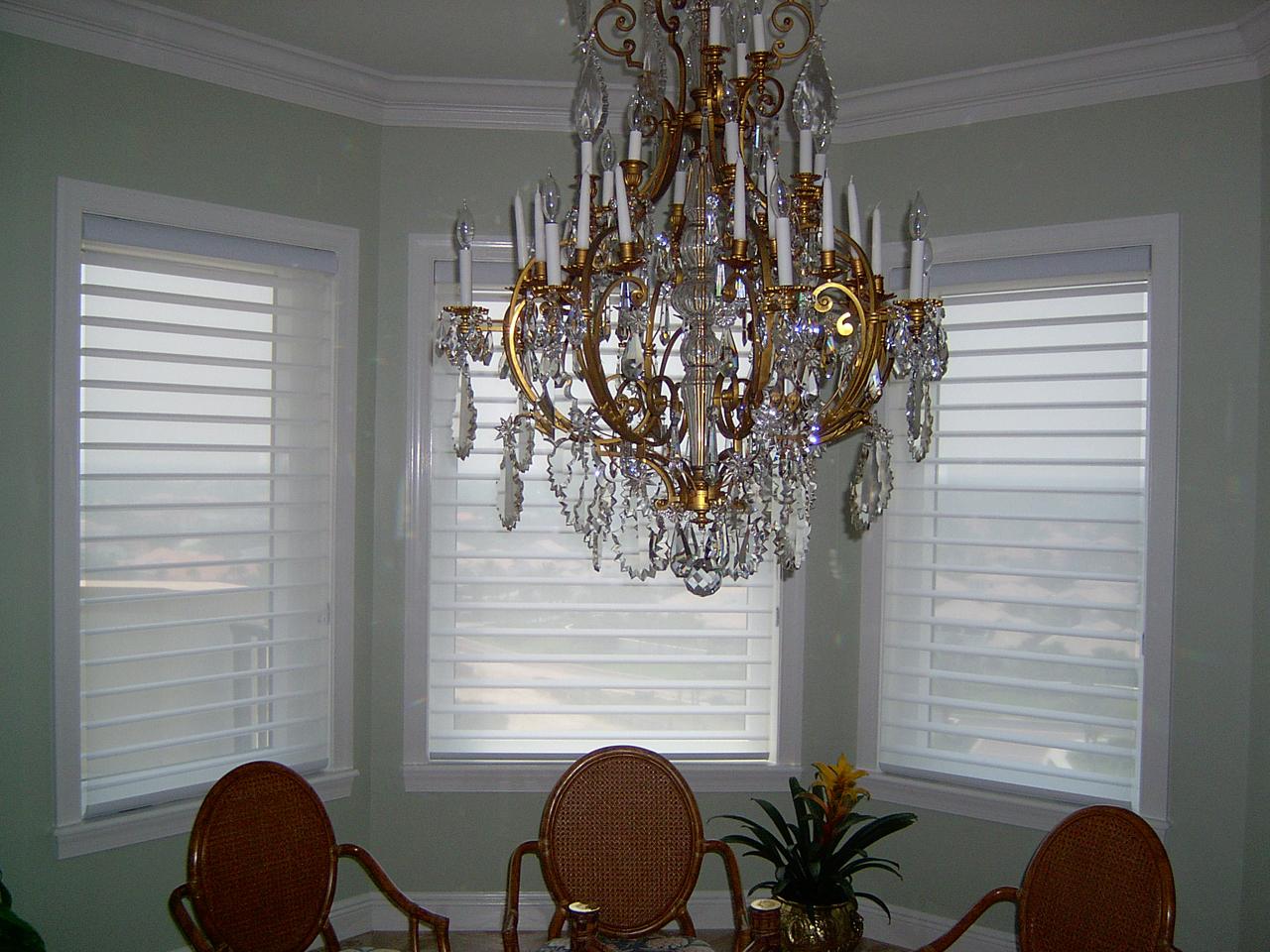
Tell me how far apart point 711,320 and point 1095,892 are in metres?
1.71

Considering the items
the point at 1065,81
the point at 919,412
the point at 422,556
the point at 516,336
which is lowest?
the point at 422,556

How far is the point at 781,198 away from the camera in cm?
164

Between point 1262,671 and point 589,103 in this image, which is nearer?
point 589,103

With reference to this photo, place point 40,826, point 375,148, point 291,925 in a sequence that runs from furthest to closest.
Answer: point 375,148, point 40,826, point 291,925

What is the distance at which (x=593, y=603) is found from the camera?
11.8 ft

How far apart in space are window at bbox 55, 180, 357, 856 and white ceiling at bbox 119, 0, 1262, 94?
56cm

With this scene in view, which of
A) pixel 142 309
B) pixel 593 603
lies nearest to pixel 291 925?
→ pixel 593 603

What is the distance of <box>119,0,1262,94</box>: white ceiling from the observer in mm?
2844

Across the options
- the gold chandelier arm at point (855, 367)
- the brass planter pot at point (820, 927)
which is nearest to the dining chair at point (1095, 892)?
the brass planter pot at point (820, 927)

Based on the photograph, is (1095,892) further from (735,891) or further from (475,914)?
(475,914)

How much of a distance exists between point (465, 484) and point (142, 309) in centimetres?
111

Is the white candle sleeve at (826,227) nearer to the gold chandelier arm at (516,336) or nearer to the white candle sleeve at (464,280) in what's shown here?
the gold chandelier arm at (516,336)

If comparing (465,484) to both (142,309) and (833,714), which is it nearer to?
(142,309)

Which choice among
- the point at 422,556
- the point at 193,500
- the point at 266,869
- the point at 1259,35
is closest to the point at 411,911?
the point at 266,869
